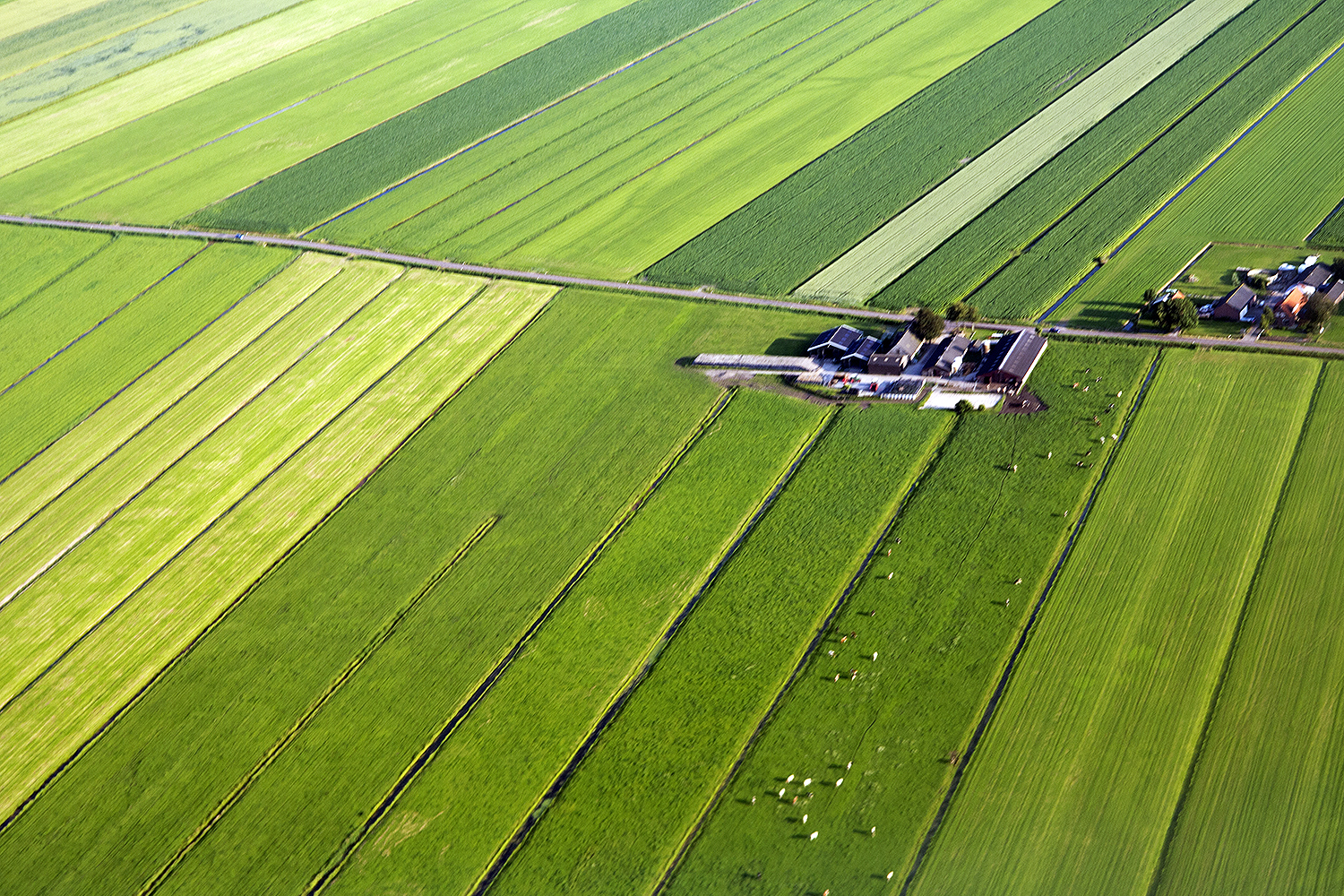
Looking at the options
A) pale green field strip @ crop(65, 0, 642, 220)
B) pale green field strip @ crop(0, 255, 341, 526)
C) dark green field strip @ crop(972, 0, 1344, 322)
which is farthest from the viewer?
pale green field strip @ crop(65, 0, 642, 220)

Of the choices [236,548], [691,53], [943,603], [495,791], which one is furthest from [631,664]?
[691,53]

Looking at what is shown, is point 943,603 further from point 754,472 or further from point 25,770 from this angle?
point 25,770

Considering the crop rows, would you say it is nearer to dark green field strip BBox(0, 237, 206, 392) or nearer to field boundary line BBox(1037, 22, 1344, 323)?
dark green field strip BBox(0, 237, 206, 392)

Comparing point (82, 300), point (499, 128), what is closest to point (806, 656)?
point (82, 300)

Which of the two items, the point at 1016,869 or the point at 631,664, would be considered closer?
the point at 1016,869

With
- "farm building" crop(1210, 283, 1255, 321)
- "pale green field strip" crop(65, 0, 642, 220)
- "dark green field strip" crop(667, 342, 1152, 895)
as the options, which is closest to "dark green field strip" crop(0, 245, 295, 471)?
"pale green field strip" crop(65, 0, 642, 220)

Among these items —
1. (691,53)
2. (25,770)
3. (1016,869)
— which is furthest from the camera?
(691,53)

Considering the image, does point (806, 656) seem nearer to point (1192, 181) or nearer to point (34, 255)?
point (1192, 181)
